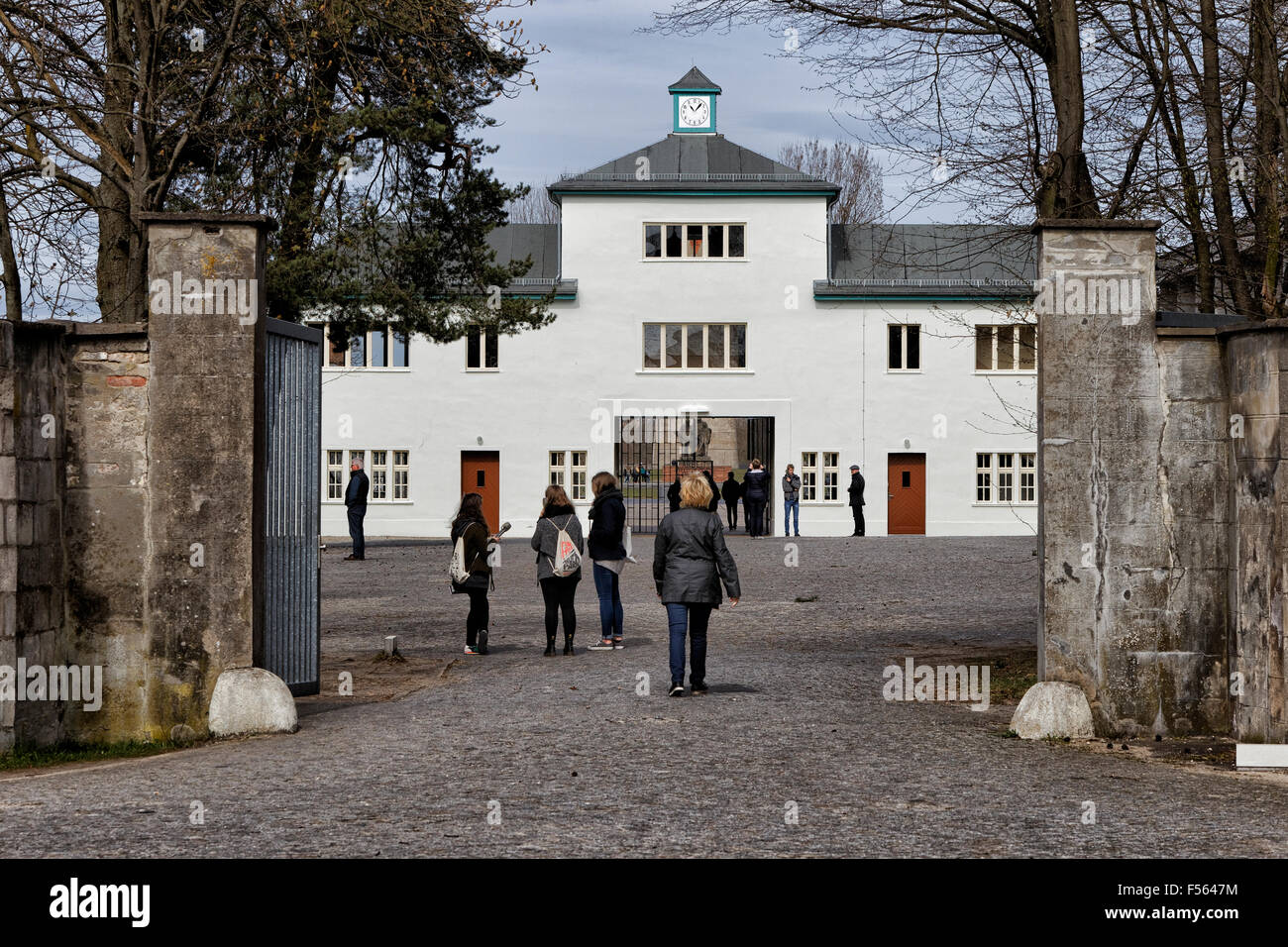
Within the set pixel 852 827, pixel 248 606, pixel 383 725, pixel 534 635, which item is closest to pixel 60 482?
pixel 248 606

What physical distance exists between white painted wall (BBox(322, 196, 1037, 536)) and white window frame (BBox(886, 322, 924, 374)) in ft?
0.49

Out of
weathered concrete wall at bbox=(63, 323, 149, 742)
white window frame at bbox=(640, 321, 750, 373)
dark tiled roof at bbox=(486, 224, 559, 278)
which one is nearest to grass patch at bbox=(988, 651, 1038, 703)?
weathered concrete wall at bbox=(63, 323, 149, 742)

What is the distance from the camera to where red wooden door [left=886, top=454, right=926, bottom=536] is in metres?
41.0

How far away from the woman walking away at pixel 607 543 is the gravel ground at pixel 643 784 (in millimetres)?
940

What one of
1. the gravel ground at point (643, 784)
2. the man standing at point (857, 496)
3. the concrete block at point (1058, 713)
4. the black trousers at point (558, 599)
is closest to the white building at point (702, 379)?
the man standing at point (857, 496)

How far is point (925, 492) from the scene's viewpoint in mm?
40938

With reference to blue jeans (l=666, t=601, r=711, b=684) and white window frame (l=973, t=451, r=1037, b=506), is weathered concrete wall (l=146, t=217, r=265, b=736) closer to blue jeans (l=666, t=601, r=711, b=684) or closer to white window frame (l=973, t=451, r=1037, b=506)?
blue jeans (l=666, t=601, r=711, b=684)

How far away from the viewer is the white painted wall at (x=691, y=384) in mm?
41031

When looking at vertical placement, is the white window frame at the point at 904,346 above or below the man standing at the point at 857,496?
above

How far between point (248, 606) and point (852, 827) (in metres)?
4.52

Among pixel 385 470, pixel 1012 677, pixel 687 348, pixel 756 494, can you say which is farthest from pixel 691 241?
pixel 1012 677

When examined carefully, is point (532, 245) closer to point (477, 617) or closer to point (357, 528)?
point (357, 528)

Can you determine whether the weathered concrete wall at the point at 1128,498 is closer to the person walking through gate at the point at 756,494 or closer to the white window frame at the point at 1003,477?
the person walking through gate at the point at 756,494

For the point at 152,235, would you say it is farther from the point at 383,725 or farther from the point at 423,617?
the point at 423,617
